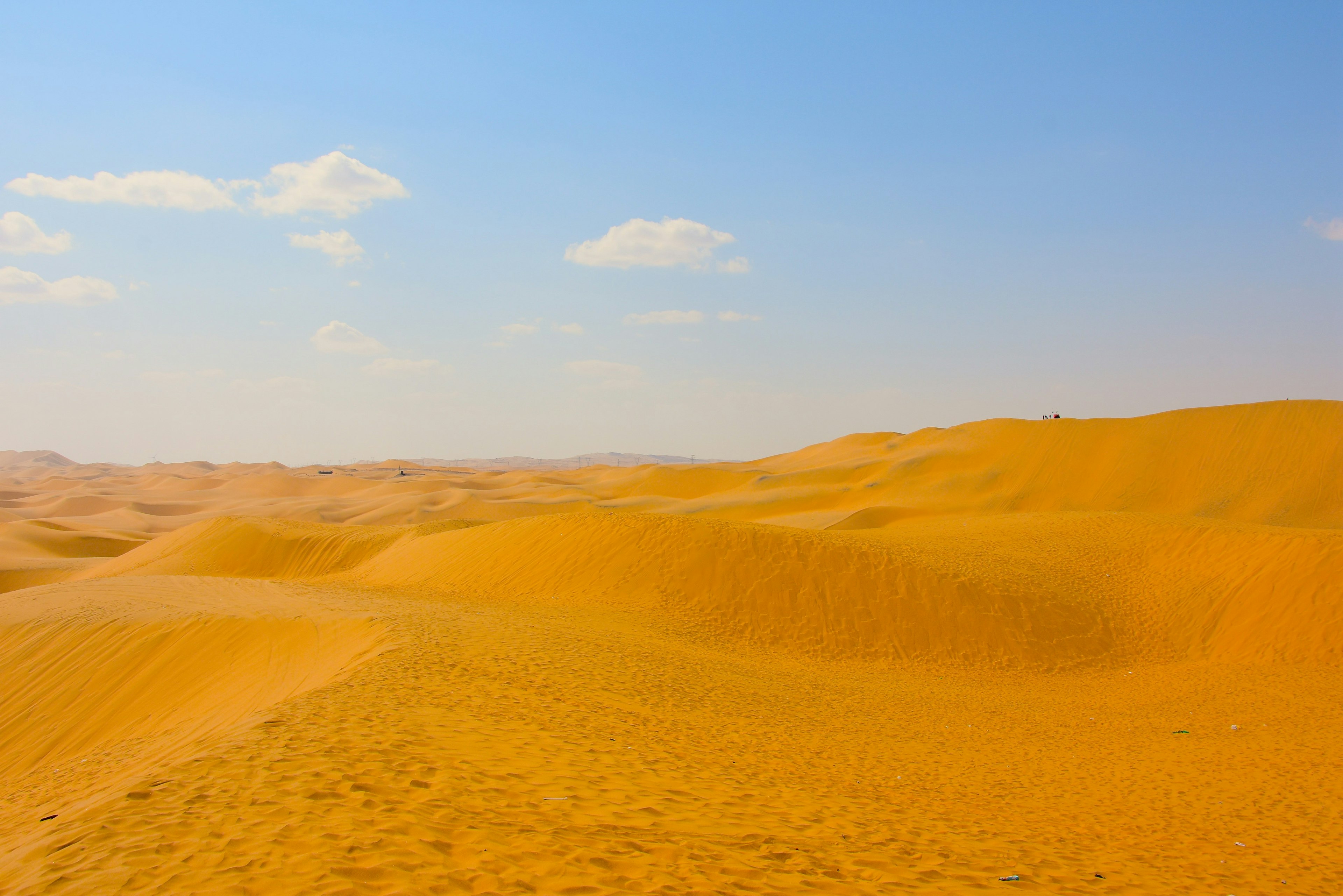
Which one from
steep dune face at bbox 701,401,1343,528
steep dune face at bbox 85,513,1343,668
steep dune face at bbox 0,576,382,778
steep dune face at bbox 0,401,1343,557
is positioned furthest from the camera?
steep dune face at bbox 0,401,1343,557

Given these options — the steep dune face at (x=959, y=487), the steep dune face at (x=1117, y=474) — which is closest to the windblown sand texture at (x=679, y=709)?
the steep dune face at (x=1117, y=474)

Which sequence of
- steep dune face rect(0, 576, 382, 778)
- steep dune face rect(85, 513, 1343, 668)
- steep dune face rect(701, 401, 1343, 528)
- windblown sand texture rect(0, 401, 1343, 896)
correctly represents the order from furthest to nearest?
steep dune face rect(701, 401, 1343, 528)
steep dune face rect(85, 513, 1343, 668)
steep dune face rect(0, 576, 382, 778)
windblown sand texture rect(0, 401, 1343, 896)

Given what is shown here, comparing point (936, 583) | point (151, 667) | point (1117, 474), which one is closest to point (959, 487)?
point (1117, 474)

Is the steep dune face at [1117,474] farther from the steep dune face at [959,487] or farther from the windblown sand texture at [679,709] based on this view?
the windblown sand texture at [679,709]

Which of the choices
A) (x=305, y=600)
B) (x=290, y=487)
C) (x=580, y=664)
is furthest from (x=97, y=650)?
(x=290, y=487)

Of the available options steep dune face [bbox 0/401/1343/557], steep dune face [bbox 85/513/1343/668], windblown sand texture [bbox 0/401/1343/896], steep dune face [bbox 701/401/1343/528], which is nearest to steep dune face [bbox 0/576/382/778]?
windblown sand texture [bbox 0/401/1343/896]

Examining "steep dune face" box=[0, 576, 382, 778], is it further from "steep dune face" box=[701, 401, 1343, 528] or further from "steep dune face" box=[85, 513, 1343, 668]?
"steep dune face" box=[701, 401, 1343, 528]

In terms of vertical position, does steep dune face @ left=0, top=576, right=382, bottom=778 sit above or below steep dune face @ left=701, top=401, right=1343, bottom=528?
below

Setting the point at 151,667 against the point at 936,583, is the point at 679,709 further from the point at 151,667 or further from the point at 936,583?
the point at 936,583

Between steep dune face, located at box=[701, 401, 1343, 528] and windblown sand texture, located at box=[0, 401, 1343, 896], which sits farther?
steep dune face, located at box=[701, 401, 1343, 528]

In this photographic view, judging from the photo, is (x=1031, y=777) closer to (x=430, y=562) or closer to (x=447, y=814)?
(x=447, y=814)

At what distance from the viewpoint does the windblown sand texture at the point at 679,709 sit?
5.28 meters

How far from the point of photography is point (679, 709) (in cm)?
1080

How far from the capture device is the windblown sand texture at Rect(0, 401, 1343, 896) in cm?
528
